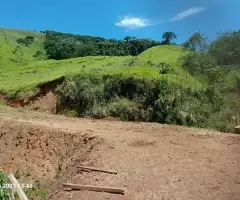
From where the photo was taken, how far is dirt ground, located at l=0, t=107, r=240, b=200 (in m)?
9.52

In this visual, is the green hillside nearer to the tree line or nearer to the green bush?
the tree line

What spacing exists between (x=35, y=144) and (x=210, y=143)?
617cm

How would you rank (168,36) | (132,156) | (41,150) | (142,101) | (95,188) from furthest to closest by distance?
(168,36) → (142,101) → (41,150) → (132,156) → (95,188)

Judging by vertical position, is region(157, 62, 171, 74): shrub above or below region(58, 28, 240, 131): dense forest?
above

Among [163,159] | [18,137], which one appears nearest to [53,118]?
[18,137]

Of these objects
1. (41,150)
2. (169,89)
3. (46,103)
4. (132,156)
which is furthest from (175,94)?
(132,156)

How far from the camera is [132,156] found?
1155 centimetres

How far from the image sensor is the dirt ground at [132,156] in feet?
31.2

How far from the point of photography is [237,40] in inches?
852

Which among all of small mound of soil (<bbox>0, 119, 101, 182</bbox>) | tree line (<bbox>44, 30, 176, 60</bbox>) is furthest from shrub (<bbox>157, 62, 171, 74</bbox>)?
tree line (<bbox>44, 30, 176, 60</bbox>)

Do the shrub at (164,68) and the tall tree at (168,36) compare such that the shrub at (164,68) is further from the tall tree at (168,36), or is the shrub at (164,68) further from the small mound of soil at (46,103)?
the tall tree at (168,36)

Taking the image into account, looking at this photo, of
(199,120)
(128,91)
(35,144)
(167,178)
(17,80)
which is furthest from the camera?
(17,80)

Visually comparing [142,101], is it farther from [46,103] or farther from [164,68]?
[46,103]

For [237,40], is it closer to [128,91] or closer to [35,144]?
[128,91]
